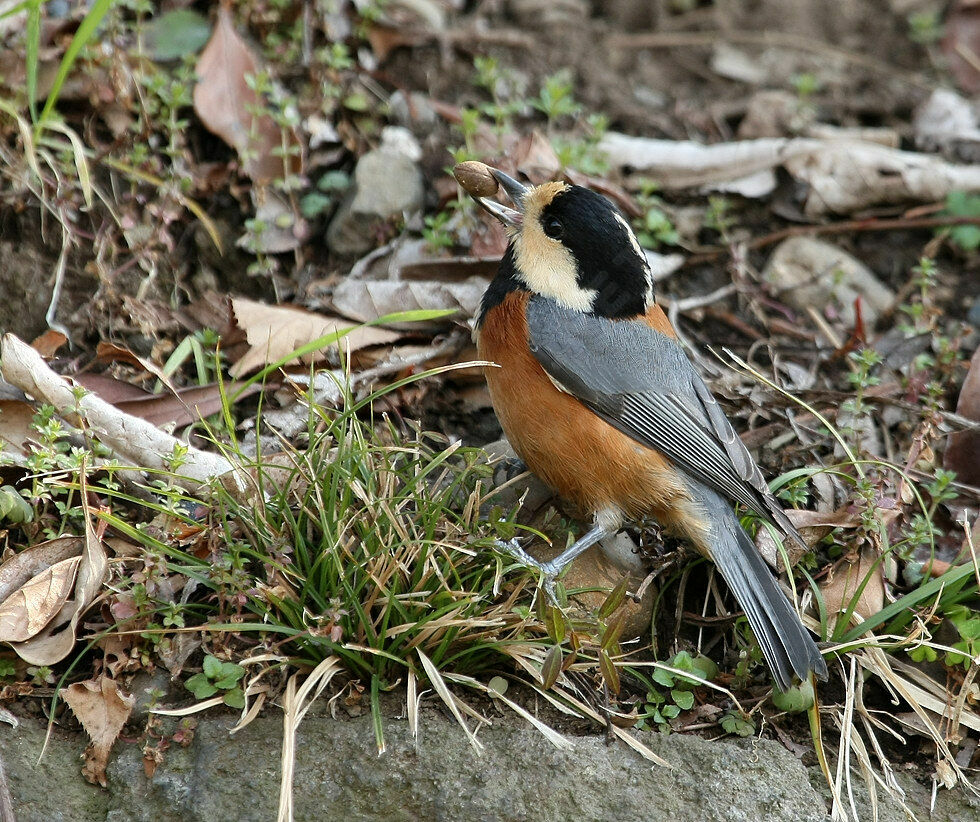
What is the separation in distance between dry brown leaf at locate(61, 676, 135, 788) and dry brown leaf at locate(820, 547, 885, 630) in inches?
106

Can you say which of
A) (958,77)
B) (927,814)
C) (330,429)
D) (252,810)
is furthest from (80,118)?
(958,77)

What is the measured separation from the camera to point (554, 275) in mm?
4652

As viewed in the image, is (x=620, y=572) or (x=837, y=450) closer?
(x=620, y=572)

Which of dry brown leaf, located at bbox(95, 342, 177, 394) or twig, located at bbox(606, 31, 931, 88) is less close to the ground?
twig, located at bbox(606, 31, 931, 88)

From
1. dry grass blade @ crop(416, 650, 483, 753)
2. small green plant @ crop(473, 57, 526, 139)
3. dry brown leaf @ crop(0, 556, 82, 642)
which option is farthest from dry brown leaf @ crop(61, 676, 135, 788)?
small green plant @ crop(473, 57, 526, 139)

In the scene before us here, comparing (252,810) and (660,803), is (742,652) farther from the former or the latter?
(252,810)

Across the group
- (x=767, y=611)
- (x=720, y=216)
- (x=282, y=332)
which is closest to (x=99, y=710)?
(x=282, y=332)

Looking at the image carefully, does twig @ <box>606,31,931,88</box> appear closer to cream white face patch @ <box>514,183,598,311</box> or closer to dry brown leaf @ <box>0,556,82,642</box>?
cream white face patch @ <box>514,183,598,311</box>

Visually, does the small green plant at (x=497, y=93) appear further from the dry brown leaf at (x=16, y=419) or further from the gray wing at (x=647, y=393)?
the dry brown leaf at (x=16, y=419)

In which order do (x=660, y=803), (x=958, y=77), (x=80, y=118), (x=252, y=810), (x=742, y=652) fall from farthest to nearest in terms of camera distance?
(x=958, y=77) < (x=80, y=118) < (x=742, y=652) < (x=660, y=803) < (x=252, y=810)

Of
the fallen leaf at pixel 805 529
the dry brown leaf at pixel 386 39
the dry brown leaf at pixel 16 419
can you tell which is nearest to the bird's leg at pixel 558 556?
the fallen leaf at pixel 805 529

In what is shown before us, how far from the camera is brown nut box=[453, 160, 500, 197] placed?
4.91 m

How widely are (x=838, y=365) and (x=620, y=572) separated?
2.01 m

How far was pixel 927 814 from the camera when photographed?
12.3ft
